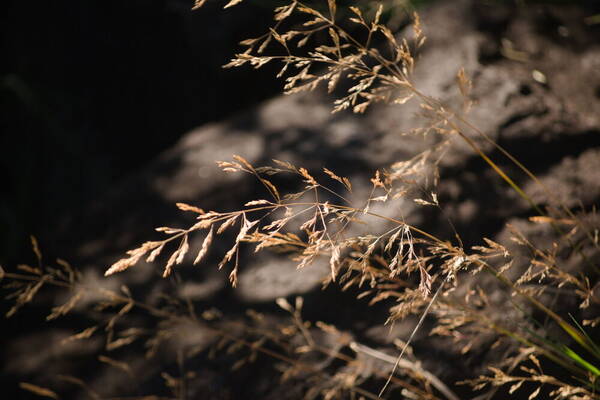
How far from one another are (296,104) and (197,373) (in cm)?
135

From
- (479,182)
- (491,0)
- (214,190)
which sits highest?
(491,0)

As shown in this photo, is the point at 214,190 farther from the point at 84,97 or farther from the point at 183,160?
the point at 84,97

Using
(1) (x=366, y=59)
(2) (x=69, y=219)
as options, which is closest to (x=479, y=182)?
(1) (x=366, y=59)

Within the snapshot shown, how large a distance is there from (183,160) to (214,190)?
26 centimetres

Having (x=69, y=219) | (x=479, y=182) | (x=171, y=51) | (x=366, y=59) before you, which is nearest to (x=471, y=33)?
(x=366, y=59)

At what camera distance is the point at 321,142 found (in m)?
2.07

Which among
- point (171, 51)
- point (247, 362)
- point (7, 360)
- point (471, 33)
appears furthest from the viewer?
point (171, 51)

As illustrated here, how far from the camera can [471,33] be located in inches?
86.2

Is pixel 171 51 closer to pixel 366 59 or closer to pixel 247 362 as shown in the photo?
pixel 366 59

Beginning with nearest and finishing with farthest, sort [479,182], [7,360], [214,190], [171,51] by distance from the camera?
[7,360] → [479,182] → [214,190] → [171,51]

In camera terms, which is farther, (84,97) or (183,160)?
(84,97)

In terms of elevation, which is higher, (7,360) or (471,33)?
(471,33)

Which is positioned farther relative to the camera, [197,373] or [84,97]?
[84,97]

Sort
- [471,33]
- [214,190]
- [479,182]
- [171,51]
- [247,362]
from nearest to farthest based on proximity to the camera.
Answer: [247,362] < [479,182] < [214,190] < [471,33] < [171,51]
